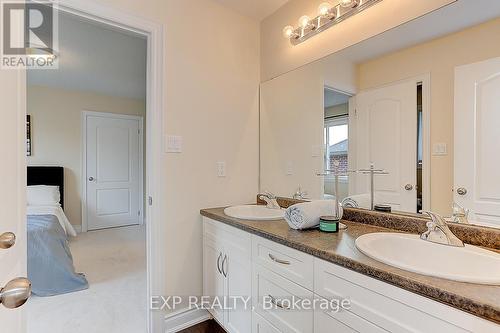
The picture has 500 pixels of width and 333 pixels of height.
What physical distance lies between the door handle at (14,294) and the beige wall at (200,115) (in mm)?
1200

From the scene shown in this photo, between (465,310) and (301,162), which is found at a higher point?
(301,162)

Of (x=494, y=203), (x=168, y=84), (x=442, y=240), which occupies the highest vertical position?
(x=168, y=84)

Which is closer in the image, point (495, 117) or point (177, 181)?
point (495, 117)

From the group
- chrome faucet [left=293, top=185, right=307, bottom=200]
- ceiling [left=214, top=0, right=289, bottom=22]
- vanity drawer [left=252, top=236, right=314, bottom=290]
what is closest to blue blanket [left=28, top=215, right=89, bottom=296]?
vanity drawer [left=252, top=236, right=314, bottom=290]

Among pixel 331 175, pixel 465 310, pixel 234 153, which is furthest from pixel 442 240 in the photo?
pixel 234 153

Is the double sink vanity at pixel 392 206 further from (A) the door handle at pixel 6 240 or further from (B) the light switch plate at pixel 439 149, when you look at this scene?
(A) the door handle at pixel 6 240

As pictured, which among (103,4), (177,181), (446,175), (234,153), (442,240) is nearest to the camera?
(442,240)

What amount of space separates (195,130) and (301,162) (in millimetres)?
852

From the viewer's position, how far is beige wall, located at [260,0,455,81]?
138 cm

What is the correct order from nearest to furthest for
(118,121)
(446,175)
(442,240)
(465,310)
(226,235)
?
(465,310), (442,240), (446,175), (226,235), (118,121)

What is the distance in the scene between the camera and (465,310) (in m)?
0.69

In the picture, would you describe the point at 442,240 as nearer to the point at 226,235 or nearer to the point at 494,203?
the point at 494,203

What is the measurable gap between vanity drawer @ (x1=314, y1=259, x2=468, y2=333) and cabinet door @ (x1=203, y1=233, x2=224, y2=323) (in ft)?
2.80

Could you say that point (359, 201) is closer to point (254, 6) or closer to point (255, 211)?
point (255, 211)
